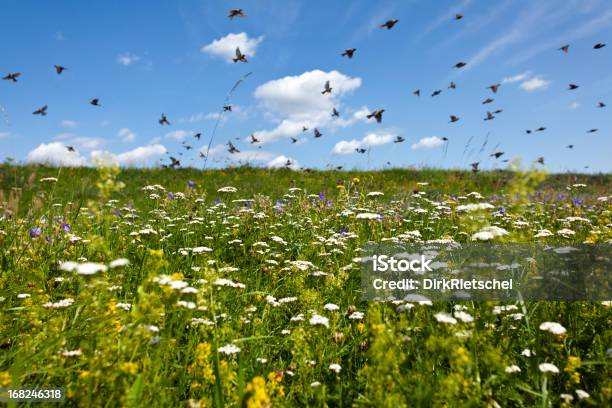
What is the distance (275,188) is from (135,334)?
14.7m

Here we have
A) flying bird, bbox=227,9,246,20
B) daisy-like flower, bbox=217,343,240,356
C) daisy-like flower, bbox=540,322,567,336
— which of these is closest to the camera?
daisy-like flower, bbox=540,322,567,336

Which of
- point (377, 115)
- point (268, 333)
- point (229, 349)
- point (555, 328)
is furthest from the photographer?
→ point (377, 115)

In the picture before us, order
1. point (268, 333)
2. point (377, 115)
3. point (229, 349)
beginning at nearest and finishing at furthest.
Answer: point (229, 349)
point (268, 333)
point (377, 115)

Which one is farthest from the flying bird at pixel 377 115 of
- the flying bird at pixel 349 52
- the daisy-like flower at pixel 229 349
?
the daisy-like flower at pixel 229 349

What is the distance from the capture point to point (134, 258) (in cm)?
643

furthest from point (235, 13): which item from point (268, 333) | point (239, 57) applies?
point (268, 333)

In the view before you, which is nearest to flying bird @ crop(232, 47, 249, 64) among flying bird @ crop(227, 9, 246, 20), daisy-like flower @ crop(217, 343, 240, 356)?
flying bird @ crop(227, 9, 246, 20)

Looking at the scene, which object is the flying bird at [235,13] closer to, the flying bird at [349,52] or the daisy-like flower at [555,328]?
the flying bird at [349,52]

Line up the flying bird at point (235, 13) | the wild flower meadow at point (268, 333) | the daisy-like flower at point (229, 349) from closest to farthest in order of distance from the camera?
the wild flower meadow at point (268, 333)
the daisy-like flower at point (229, 349)
the flying bird at point (235, 13)

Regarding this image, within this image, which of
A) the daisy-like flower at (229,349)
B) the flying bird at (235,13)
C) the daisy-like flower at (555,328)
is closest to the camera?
the daisy-like flower at (555,328)

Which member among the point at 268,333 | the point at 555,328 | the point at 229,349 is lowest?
the point at 268,333

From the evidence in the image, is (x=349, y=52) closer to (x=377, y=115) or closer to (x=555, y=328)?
(x=377, y=115)

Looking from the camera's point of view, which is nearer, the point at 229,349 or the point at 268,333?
the point at 229,349

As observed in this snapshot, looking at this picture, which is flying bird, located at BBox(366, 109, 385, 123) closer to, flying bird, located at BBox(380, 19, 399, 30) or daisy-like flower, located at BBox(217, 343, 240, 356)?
flying bird, located at BBox(380, 19, 399, 30)
